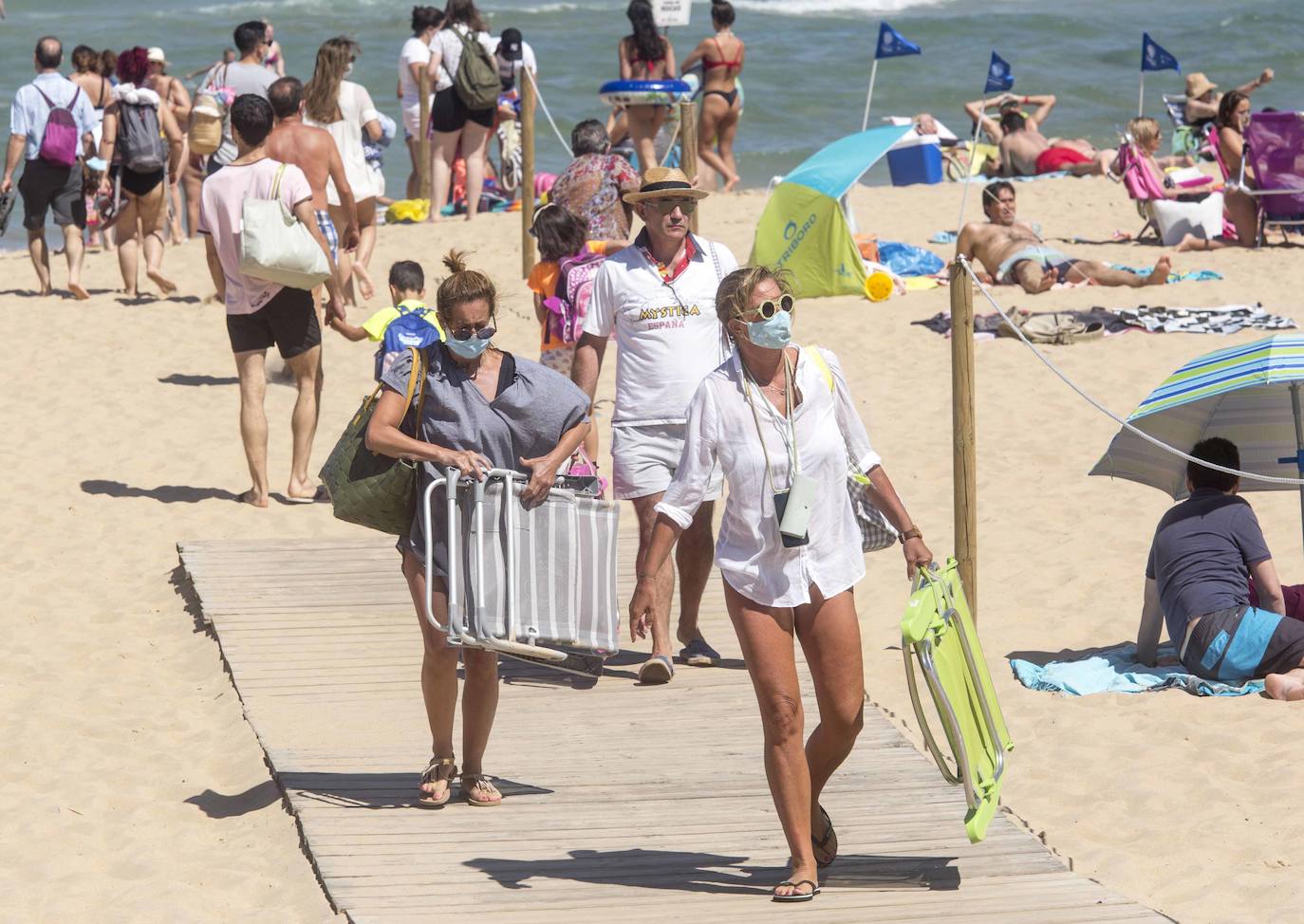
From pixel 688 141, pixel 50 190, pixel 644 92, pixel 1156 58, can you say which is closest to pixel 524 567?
pixel 688 141

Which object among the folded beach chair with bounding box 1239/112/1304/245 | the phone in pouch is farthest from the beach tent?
the phone in pouch

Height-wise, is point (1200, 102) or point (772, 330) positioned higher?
point (772, 330)

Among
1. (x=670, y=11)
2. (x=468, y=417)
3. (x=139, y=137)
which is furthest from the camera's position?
(x=670, y=11)

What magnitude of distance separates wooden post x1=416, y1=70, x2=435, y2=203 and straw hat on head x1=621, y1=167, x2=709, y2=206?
875 cm

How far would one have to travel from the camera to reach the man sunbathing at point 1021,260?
12.8 metres

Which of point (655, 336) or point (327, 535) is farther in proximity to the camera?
point (327, 535)

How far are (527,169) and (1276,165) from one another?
18.7 feet

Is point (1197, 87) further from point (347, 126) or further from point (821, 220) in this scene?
point (347, 126)

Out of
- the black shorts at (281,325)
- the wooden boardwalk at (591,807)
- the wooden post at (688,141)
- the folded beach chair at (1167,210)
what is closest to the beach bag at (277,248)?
the black shorts at (281,325)

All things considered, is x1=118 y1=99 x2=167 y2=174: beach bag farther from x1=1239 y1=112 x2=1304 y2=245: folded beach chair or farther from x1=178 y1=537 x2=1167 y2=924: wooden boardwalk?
x1=1239 y1=112 x2=1304 y2=245: folded beach chair

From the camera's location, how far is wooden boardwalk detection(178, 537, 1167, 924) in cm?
449

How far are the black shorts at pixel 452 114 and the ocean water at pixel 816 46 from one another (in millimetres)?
7862

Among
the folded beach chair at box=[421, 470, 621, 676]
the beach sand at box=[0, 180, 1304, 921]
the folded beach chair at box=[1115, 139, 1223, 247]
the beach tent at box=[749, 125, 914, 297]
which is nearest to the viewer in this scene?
the folded beach chair at box=[421, 470, 621, 676]

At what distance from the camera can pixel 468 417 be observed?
4766 mm
